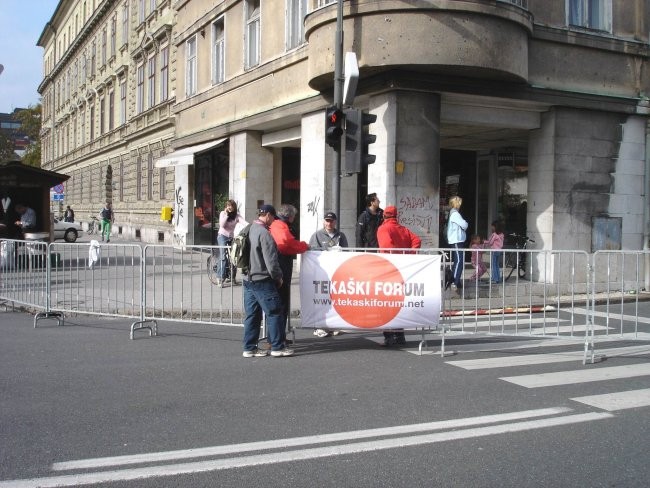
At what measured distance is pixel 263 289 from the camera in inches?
299

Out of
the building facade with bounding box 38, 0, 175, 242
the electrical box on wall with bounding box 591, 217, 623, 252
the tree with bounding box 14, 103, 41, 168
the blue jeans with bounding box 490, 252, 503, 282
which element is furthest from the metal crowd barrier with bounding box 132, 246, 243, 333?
the tree with bounding box 14, 103, 41, 168

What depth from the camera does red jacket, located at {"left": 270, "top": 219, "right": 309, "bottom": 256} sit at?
7754 millimetres

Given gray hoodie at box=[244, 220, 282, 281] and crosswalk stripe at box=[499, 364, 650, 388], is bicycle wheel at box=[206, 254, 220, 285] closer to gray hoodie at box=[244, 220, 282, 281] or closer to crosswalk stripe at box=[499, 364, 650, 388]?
gray hoodie at box=[244, 220, 282, 281]

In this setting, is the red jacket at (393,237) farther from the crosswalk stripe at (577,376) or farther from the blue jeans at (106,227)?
the blue jeans at (106,227)

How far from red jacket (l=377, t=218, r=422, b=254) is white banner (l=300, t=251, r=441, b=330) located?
2.62 feet

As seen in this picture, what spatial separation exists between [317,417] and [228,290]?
4.81 meters

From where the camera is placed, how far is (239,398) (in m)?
5.88

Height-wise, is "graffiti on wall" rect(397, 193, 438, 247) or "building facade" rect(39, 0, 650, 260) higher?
"building facade" rect(39, 0, 650, 260)

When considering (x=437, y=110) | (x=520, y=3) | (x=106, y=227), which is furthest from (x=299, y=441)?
(x=106, y=227)

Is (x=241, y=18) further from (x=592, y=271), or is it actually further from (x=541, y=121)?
(x=592, y=271)

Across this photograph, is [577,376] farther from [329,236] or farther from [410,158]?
[410,158]

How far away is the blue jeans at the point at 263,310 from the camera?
298 inches

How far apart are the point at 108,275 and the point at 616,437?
298 inches

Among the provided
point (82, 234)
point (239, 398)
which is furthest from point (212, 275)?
point (82, 234)
